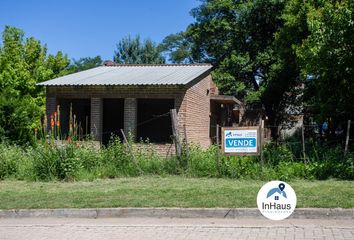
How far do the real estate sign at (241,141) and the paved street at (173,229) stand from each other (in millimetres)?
5121

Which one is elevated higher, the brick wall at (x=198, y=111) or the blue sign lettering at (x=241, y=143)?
the brick wall at (x=198, y=111)

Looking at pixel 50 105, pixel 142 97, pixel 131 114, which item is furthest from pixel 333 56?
pixel 50 105

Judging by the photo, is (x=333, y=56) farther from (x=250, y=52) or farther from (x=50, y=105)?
(x=250, y=52)

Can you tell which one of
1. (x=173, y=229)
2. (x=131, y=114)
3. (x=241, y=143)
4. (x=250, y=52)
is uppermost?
(x=250, y=52)

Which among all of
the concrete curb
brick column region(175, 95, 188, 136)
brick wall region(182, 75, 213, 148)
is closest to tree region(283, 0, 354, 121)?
brick wall region(182, 75, 213, 148)

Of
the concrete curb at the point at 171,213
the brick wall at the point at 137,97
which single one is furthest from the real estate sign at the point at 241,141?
the brick wall at the point at 137,97

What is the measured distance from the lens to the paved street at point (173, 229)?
7.79 m

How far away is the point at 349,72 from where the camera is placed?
17906mm

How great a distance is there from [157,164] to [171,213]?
17.3 ft

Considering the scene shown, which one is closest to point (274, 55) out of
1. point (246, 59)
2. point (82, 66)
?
point (246, 59)

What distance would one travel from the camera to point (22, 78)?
33.3 meters

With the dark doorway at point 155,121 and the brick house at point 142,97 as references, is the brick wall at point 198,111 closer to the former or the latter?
the brick house at point 142,97

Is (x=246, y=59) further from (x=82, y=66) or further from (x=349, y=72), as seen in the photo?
(x=82, y=66)

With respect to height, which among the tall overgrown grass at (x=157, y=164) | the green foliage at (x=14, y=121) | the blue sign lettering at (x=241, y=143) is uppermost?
the green foliage at (x=14, y=121)
